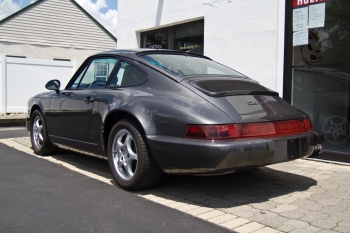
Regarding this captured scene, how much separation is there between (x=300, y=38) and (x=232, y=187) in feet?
10.0

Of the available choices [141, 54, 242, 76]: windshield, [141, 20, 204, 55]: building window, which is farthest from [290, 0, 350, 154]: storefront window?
[141, 20, 204, 55]: building window

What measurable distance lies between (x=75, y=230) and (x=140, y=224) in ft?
1.69

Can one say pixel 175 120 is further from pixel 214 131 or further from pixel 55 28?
pixel 55 28

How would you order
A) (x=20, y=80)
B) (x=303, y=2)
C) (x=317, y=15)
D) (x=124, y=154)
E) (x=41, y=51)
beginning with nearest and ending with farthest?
1. (x=124, y=154)
2. (x=317, y=15)
3. (x=303, y=2)
4. (x=20, y=80)
5. (x=41, y=51)

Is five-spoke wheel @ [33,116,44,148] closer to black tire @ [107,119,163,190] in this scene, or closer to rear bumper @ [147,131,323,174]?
black tire @ [107,119,163,190]

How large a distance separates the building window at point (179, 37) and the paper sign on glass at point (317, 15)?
9.03ft

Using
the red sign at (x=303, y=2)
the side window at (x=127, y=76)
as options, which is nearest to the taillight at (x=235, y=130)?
the side window at (x=127, y=76)

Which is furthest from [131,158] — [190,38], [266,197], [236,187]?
[190,38]

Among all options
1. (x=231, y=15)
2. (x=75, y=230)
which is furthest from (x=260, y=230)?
(x=231, y=15)

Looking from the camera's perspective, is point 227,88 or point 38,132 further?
point 38,132

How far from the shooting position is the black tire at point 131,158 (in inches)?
145

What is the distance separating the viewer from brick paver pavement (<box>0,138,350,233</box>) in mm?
3096

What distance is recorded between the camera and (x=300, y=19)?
5941 mm

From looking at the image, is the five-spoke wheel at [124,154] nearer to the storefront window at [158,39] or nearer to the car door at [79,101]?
the car door at [79,101]
